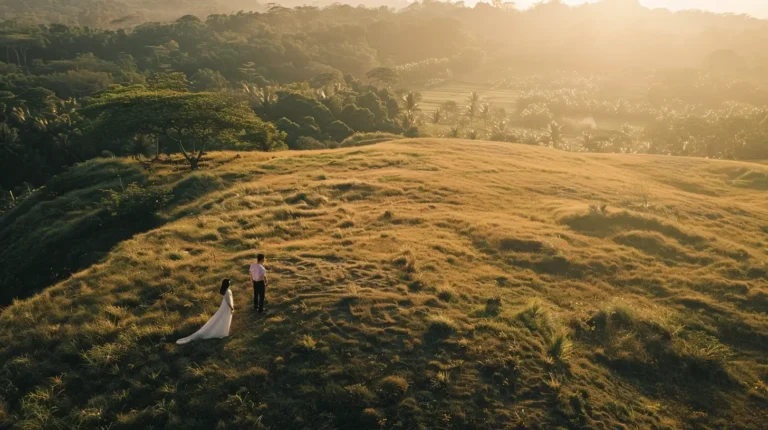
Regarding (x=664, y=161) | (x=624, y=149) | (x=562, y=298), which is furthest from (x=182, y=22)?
(x=562, y=298)

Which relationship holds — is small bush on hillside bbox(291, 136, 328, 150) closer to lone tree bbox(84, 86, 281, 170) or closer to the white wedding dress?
lone tree bbox(84, 86, 281, 170)

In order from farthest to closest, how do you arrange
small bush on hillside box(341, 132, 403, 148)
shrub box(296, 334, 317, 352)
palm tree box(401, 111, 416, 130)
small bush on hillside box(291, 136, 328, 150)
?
palm tree box(401, 111, 416, 130), small bush on hillside box(291, 136, 328, 150), small bush on hillside box(341, 132, 403, 148), shrub box(296, 334, 317, 352)

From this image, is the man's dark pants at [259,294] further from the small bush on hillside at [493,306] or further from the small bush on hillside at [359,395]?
the small bush on hillside at [493,306]

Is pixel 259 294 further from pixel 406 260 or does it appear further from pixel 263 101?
pixel 263 101

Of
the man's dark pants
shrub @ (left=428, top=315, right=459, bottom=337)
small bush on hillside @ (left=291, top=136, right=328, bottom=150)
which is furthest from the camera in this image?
small bush on hillside @ (left=291, top=136, right=328, bottom=150)

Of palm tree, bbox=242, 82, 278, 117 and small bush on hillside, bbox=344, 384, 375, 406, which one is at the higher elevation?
small bush on hillside, bbox=344, 384, 375, 406

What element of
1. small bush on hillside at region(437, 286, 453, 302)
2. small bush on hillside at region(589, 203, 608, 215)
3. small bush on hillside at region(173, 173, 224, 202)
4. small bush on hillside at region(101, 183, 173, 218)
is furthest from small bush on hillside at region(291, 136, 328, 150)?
small bush on hillside at region(437, 286, 453, 302)

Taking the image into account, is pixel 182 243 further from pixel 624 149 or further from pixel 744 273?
pixel 624 149
